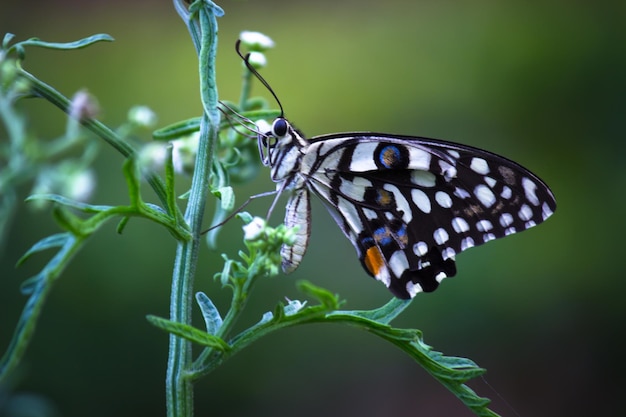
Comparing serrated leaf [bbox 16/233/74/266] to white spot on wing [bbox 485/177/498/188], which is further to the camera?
white spot on wing [bbox 485/177/498/188]

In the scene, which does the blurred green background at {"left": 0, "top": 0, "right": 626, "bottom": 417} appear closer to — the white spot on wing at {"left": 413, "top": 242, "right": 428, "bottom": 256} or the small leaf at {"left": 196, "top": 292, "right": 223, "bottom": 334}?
the white spot on wing at {"left": 413, "top": 242, "right": 428, "bottom": 256}

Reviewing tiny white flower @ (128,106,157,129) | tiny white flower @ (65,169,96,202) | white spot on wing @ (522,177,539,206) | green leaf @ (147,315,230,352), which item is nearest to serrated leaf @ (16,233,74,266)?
tiny white flower @ (65,169,96,202)

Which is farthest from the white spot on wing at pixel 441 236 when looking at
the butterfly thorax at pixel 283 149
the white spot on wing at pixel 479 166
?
the butterfly thorax at pixel 283 149

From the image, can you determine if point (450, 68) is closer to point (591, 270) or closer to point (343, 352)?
point (591, 270)

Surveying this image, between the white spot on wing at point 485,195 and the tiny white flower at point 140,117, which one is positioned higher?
the tiny white flower at point 140,117

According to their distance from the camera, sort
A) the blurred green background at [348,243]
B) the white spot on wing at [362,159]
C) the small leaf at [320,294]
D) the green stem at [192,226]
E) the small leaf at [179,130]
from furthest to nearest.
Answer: the blurred green background at [348,243], the white spot on wing at [362,159], the small leaf at [179,130], the green stem at [192,226], the small leaf at [320,294]

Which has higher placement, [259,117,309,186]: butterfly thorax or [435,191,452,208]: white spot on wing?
[259,117,309,186]: butterfly thorax

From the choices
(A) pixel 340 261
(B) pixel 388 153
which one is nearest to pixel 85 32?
(A) pixel 340 261

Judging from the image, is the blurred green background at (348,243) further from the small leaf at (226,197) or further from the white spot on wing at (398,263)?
the small leaf at (226,197)

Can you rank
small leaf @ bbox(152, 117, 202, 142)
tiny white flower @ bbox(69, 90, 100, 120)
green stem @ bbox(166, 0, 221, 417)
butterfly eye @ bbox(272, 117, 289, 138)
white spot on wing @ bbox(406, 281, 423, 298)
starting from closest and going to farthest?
tiny white flower @ bbox(69, 90, 100, 120), green stem @ bbox(166, 0, 221, 417), small leaf @ bbox(152, 117, 202, 142), white spot on wing @ bbox(406, 281, 423, 298), butterfly eye @ bbox(272, 117, 289, 138)

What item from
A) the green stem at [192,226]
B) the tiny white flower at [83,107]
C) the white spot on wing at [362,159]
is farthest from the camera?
the white spot on wing at [362,159]
